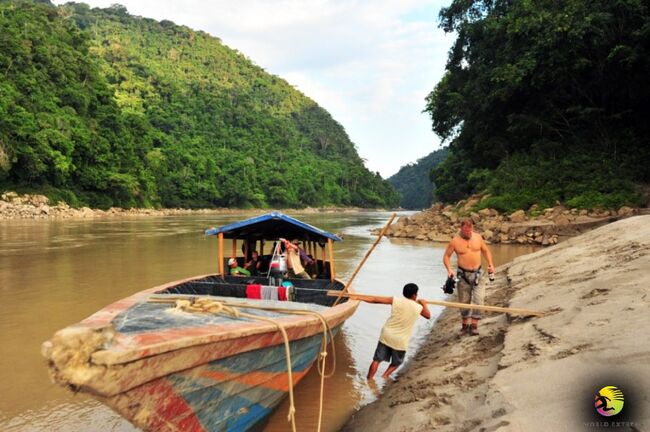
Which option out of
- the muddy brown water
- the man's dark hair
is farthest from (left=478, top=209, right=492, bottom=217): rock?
the man's dark hair

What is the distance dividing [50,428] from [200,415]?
2.02 meters

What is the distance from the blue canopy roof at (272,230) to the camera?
7355mm

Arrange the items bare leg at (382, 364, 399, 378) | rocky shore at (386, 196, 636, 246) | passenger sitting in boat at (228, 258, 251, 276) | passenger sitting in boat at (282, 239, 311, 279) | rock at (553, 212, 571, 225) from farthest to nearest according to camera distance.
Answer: rock at (553, 212, 571, 225) → rocky shore at (386, 196, 636, 246) → passenger sitting in boat at (228, 258, 251, 276) → passenger sitting in boat at (282, 239, 311, 279) → bare leg at (382, 364, 399, 378)

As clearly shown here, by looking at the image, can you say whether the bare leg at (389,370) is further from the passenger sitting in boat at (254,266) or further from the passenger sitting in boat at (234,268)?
the passenger sitting in boat at (254,266)

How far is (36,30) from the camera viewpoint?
52.0 metres

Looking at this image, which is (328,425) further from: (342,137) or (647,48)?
(342,137)

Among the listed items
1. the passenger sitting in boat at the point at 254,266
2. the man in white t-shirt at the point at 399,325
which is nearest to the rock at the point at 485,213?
the passenger sitting in boat at the point at 254,266

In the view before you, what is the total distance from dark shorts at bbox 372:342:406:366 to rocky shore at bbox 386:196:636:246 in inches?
617

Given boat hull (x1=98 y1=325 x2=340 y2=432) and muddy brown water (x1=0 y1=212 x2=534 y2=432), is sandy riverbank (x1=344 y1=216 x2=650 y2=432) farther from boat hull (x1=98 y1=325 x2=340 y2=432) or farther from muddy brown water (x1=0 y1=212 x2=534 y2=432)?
boat hull (x1=98 y1=325 x2=340 y2=432)

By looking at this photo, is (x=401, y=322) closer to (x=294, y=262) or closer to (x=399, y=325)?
(x=399, y=325)

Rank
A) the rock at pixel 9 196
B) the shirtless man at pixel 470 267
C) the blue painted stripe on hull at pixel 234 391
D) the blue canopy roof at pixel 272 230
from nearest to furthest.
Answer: the blue painted stripe on hull at pixel 234 391
the shirtless man at pixel 470 267
the blue canopy roof at pixel 272 230
the rock at pixel 9 196

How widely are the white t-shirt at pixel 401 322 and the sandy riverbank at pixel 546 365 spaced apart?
1.39 feet

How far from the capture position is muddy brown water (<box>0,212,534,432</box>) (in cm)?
464

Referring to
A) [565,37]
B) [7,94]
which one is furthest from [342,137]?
[565,37]
